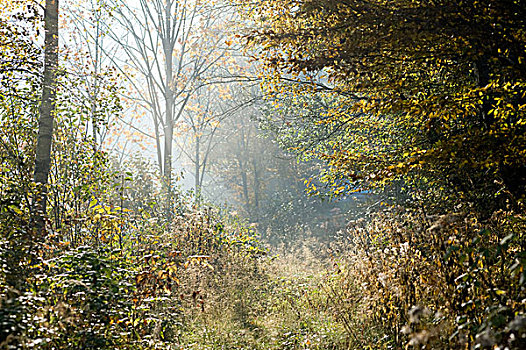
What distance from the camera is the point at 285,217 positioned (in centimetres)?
2252

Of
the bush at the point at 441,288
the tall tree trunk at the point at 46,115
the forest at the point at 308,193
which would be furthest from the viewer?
the tall tree trunk at the point at 46,115

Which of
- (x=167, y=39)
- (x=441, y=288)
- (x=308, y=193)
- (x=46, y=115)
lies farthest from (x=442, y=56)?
(x=167, y=39)

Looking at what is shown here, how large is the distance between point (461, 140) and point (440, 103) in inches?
20.4

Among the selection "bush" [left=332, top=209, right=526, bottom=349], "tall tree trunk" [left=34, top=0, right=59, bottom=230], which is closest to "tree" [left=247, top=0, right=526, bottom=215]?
"bush" [left=332, top=209, right=526, bottom=349]

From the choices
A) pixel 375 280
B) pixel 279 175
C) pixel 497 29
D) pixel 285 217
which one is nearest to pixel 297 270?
pixel 375 280

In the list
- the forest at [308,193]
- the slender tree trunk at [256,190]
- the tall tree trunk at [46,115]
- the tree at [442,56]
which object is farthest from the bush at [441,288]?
the slender tree trunk at [256,190]

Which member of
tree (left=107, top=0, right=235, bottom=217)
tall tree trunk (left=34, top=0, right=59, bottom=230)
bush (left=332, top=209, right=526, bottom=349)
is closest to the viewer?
bush (left=332, top=209, right=526, bottom=349)

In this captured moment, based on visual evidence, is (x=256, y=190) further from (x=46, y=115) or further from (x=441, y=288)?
(x=441, y=288)

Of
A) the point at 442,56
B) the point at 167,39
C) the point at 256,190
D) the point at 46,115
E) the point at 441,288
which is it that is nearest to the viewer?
the point at 441,288

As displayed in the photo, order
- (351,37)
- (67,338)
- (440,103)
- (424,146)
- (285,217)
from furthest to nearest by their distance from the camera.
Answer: (285,217) → (424,146) → (351,37) → (440,103) → (67,338)

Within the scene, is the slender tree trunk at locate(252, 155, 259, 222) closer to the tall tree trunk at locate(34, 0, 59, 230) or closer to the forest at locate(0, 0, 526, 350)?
the forest at locate(0, 0, 526, 350)

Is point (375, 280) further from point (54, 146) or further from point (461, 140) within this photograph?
point (54, 146)

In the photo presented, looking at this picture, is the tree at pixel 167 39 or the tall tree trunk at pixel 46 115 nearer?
the tall tree trunk at pixel 46 115

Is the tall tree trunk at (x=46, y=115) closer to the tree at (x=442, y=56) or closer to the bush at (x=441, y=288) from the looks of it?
the tree at (x=442, y=56)
